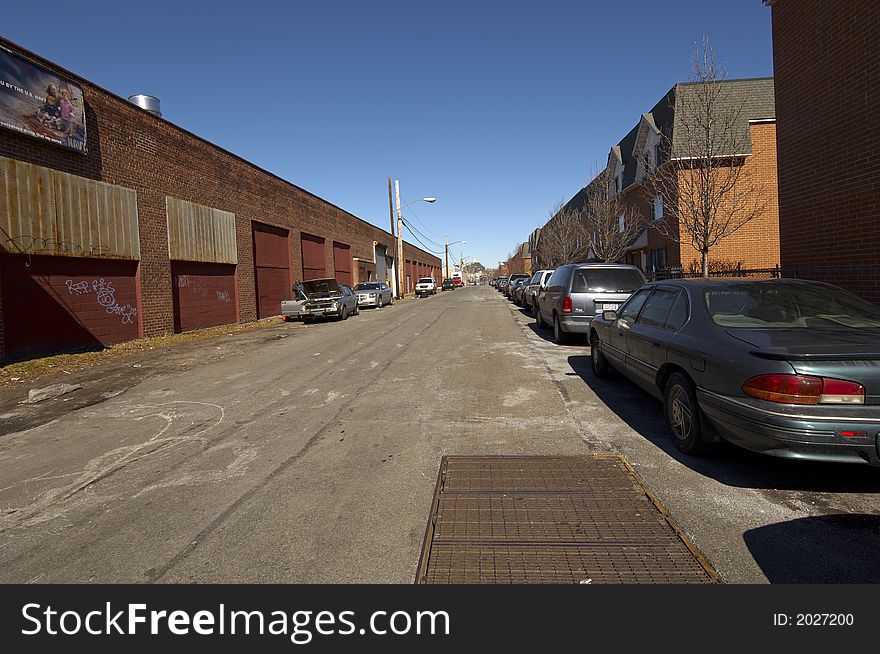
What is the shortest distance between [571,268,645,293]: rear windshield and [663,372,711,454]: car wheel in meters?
5.72

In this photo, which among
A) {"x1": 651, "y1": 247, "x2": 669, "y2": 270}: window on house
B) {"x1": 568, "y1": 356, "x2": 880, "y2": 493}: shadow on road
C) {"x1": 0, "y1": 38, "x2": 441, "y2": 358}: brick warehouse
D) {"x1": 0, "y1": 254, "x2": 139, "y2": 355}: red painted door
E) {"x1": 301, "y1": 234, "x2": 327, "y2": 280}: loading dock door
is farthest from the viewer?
{"x1": 301, "y1": 234, "x2": 327, "y2": 280}: loading dock door

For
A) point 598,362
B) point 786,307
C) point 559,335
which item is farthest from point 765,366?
point 559,335

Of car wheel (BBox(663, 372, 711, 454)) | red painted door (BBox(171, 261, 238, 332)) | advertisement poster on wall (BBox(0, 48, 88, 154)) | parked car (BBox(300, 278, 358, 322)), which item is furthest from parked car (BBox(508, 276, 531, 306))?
car wheel (BBox(663, 372, 711, 454))

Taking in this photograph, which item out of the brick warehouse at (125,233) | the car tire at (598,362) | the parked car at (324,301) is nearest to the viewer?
the car tire at (598,362)

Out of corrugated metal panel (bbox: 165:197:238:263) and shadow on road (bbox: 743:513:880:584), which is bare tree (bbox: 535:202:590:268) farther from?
shadow on road (bbox: 743:513:880:584)

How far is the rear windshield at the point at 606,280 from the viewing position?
1039 centimetres

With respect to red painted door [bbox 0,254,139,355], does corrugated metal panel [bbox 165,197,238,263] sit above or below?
above

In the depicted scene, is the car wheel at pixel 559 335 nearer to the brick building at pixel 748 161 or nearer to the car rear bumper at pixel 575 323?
the car rear bumper at pixel 575 323

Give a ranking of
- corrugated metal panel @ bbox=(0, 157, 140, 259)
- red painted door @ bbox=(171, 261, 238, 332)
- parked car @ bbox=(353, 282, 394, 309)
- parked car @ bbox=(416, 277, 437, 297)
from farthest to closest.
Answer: parked car @ bbox=(416, 277, 437, 297), parked car @ bbox=(353, 282, 394, 309), red painted door @ bbox=(171, 261, 238, 332), corrugated metal panel @ bbox=(0, 157, 140, 259)

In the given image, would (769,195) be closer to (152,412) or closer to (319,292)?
(319,292)

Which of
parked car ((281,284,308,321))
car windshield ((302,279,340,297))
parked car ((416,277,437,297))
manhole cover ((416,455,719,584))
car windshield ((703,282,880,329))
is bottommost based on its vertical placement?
manhole cover ((416,455,719,584))

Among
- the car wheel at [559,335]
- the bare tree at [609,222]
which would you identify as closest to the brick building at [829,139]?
the car wheel at [559,335]

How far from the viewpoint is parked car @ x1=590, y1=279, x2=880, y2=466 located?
340 centimetres

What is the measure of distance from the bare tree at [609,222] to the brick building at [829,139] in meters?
16.2
